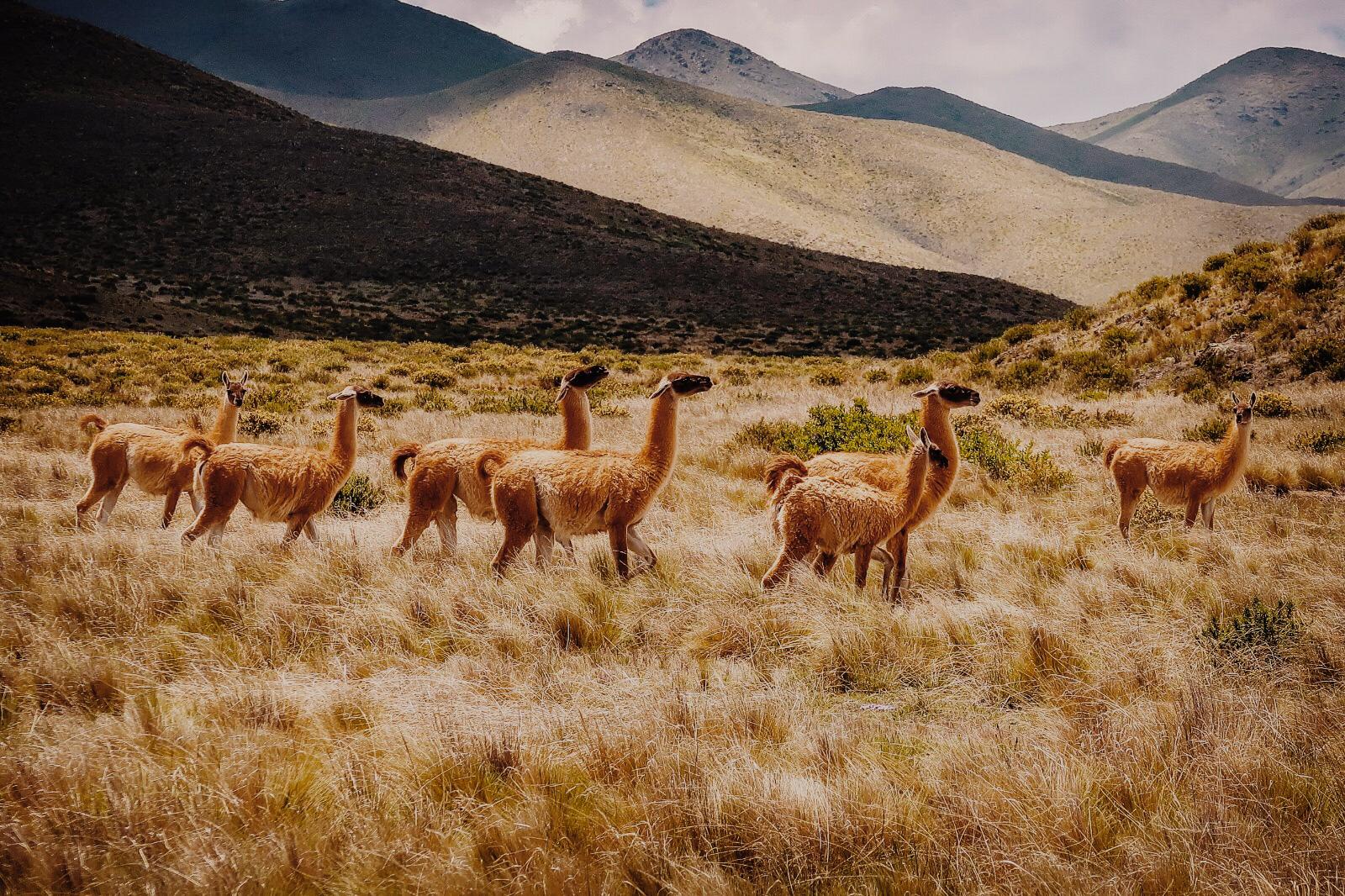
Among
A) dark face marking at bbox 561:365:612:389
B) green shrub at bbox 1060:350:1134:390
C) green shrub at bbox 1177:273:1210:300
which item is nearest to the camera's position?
dark face marking at bbox 561:365:612:389

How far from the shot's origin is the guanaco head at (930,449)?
5.16 meters

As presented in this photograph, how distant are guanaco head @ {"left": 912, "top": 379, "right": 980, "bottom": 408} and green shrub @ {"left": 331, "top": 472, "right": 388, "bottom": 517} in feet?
21.2

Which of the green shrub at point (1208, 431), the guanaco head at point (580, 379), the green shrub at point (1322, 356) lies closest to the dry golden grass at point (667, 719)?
the guanaco head at point (580, 379)

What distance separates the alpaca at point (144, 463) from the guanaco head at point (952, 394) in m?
6.58

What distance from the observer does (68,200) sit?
52.3 m

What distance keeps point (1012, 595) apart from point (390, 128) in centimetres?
21939

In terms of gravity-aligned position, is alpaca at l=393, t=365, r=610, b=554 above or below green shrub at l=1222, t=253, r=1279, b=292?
below

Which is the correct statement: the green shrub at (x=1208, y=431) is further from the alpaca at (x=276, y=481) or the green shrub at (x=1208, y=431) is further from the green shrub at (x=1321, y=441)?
the alpaca at (x=276, y=481)

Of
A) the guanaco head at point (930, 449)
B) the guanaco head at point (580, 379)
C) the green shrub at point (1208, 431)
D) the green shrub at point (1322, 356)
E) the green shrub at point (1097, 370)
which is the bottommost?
the guanaco head at point (930, 449)

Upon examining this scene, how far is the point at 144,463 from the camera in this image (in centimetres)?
716

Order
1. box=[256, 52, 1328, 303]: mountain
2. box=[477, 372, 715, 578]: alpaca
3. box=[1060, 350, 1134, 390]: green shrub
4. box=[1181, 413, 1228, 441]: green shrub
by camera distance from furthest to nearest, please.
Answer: box=[256, 52, 1328, 303]: mountain → box=[1060, 350, 1134, 390]: green shrub → box=[1181, 413, 1228, 441]: green shrub → box=[477, 372, 715, 578]: alpaca

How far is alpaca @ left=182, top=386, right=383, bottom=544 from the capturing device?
621 centimetres

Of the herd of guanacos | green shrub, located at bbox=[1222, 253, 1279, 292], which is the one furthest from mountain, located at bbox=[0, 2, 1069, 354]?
the herd of guanacos

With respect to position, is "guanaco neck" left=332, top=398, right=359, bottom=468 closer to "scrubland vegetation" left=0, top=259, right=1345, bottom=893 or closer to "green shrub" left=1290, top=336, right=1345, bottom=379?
"scrubland vegetation" left=0, top=259, right=1345, bottom=893
